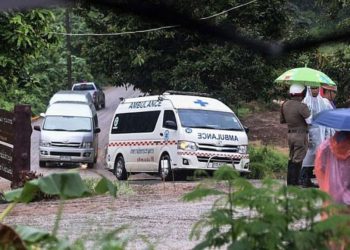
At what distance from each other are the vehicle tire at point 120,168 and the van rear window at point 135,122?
0.75 m

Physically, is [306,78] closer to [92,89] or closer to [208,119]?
[208,119]

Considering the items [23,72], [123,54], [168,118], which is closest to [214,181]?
[23,72]

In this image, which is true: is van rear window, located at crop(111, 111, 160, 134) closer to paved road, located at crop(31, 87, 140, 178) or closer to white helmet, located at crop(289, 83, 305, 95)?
paved road, located at crop(31, 87, 140, 178)

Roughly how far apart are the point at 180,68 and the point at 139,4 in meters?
19.4

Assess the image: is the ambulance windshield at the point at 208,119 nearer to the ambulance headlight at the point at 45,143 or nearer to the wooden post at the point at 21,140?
the wooden post at the point at 21,140

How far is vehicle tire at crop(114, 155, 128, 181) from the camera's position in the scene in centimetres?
1958

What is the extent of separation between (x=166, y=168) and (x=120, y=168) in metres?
2.66

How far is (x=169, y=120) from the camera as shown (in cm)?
1773

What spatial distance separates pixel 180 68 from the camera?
22.7 m

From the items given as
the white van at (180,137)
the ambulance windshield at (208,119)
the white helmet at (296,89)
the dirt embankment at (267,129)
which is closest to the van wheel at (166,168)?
the white van at (180,137)

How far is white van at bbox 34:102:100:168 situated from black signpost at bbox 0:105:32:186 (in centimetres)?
911

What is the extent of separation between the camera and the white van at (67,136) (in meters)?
25.1

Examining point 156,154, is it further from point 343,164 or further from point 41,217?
point 343,164

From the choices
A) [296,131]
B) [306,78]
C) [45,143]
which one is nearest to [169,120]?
[306,78]
